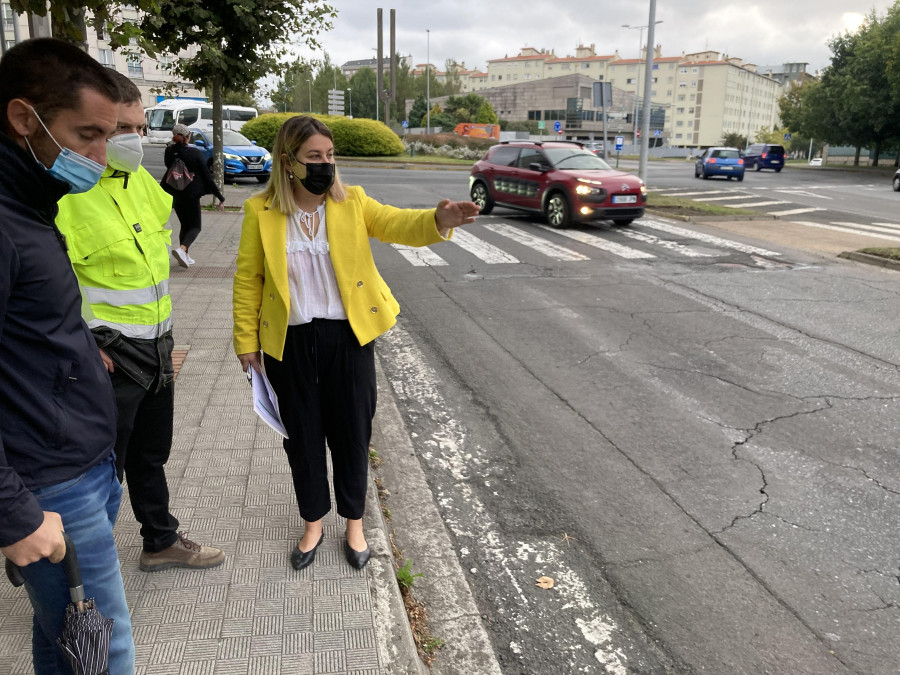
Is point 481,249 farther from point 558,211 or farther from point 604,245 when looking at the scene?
point 558,211

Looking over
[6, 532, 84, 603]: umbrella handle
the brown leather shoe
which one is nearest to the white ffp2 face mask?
[6, 532, 84, 603]: umbrella handle

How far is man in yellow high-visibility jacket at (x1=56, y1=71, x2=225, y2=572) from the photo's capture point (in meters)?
2.58

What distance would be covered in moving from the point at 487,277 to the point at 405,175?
62.4ft

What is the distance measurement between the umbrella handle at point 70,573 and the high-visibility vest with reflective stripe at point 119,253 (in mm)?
1073

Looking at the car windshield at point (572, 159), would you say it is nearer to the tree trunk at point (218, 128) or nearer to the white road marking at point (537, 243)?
the white road marking at point (537, 243)

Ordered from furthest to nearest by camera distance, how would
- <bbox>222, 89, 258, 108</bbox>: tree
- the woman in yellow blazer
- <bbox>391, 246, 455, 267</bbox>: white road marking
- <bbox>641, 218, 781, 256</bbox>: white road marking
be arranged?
<bbox>222, 89, 258, 108</bbox>: tree, <bbox>641, 218, 781, 256</bbox>: white road marking, <bbox>391, 246, 455, 267</bbox>: white road marking, the woman in yellow blazer

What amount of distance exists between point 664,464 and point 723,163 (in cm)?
3048

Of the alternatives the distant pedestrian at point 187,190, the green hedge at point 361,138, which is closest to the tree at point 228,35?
the distant pedestrian at point 187,190

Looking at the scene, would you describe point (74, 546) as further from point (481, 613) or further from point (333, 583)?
point (481, 613)

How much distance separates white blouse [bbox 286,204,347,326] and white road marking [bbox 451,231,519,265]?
8.14 metres

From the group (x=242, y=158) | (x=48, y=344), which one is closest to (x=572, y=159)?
(x=242, y=158)

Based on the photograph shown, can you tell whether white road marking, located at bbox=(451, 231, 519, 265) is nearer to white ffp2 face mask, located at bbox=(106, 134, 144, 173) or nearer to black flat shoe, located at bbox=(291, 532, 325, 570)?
black flat shoe, located at bbox=(291, 532, 325, 570)

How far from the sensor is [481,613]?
10.3 feet

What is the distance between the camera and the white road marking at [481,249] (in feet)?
37.2
